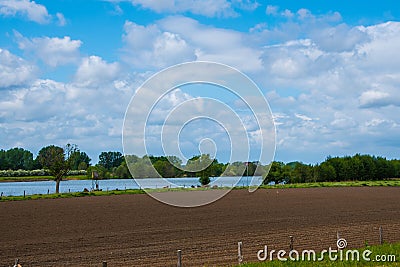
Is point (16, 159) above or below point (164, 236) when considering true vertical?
above

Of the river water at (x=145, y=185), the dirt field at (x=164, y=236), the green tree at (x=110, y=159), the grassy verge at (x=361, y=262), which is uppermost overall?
the green tree at (x=110, y=159)

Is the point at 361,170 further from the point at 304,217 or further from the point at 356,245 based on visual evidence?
the point at 356,245

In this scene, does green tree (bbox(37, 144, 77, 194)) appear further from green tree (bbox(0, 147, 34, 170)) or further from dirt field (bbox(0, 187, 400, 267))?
green tree (bbox(0, 147, 34, 170))

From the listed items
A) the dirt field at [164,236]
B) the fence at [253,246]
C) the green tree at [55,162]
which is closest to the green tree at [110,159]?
the green tree at [55,162]

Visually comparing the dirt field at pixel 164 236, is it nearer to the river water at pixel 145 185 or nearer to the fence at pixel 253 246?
the fence at pixel 253 246

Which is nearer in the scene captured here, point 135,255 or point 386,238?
point 135,255

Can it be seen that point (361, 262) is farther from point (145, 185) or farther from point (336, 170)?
point (336, 170)

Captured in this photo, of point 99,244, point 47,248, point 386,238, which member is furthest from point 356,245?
point 47,248

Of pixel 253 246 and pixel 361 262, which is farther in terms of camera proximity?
pixel 253 246

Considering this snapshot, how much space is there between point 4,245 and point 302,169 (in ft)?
452

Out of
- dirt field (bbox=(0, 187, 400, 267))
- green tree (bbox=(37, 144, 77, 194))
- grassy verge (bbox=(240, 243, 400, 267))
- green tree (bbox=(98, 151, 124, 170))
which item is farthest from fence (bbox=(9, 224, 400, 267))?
green tree (bbox=(98, 151, 124, 170))

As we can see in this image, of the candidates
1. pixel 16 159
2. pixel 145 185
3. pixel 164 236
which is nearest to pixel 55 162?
pixel 145 185

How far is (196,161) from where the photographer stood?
149ft

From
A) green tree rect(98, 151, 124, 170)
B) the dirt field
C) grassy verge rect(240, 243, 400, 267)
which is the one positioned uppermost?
green tree rect(98, 151, 124, 170)
